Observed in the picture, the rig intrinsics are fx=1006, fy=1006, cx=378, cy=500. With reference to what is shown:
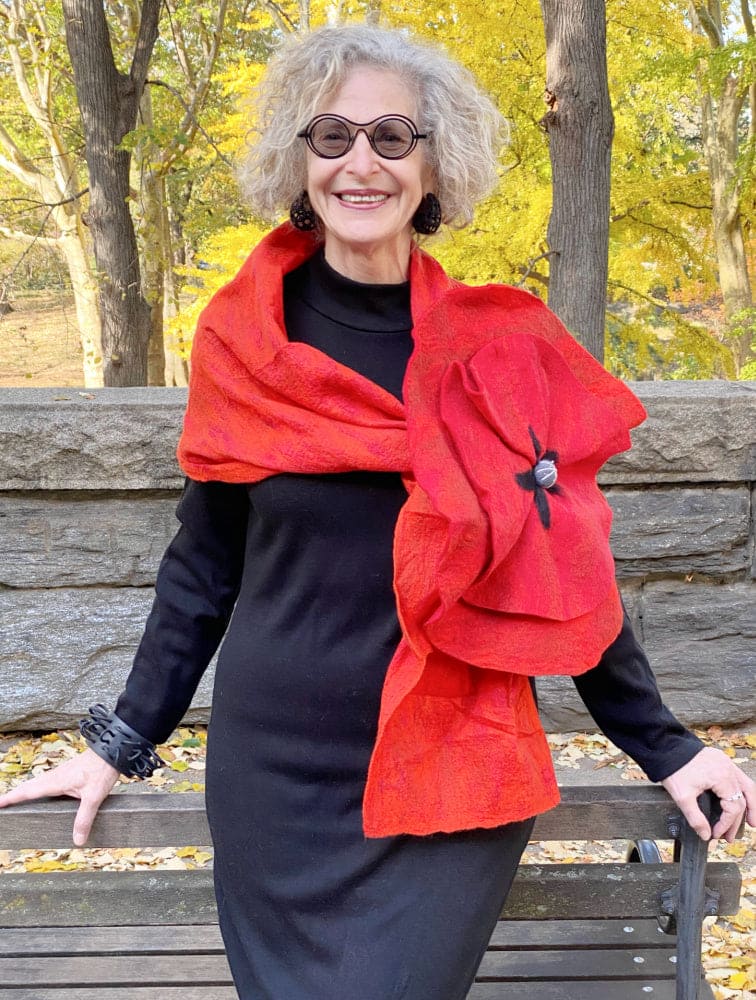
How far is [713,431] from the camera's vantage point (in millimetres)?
3408

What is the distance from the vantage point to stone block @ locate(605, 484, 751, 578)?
347 centimetres

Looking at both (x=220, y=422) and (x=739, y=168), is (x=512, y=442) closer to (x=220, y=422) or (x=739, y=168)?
(x=220, y=422)

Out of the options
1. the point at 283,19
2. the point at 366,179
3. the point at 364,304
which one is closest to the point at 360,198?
the point at 366,179

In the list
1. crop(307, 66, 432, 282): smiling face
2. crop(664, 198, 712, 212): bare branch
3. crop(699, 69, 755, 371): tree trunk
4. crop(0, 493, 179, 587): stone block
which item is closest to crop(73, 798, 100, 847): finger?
crop(307, 66, 432, 282): smiling face

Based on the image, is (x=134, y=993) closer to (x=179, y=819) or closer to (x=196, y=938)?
(x=196, y=938)

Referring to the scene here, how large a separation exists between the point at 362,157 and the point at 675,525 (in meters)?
2.30

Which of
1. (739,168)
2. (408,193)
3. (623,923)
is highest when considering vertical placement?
(739,168)

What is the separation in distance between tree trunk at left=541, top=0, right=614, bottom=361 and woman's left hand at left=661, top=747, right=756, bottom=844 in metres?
3.42

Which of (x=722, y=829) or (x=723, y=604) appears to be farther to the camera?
(x=723, y=604)

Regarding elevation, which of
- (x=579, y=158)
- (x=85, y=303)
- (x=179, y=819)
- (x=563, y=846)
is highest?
(x=579, y=158)

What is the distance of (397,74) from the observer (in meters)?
1.59

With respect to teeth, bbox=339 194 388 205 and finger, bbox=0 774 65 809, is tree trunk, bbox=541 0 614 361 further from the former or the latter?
finger, bbox=0 774 65 809

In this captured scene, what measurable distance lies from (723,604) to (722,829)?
6.90 ft

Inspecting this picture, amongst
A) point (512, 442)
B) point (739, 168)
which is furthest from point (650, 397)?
point (739, 168)
